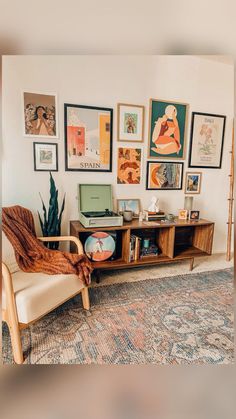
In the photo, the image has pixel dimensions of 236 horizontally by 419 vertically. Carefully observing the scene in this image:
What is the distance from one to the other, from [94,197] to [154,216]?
582 millimetres

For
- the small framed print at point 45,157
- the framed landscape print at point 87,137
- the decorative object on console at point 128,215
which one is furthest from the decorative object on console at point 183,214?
the small framed print at point 45,157

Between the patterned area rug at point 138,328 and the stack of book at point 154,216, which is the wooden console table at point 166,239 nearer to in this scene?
the stack of book at point 154,216

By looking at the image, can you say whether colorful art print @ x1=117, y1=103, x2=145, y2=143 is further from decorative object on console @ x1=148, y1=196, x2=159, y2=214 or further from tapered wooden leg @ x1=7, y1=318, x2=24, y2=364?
tapered wooden leg @ x1=7, y1=318, x2=24, y2=364

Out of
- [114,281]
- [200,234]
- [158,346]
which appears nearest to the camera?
[158,346]

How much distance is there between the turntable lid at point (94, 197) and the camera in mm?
1968

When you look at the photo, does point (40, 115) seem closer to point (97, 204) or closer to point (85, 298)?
point (97, 204)

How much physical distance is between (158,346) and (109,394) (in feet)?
2.82

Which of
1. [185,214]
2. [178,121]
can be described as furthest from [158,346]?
[178,121]

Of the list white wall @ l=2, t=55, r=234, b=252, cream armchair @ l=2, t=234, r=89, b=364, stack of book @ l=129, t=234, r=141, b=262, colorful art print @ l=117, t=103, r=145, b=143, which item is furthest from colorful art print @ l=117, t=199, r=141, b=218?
cream armchair @ l=2, t=234, r=89, b=364

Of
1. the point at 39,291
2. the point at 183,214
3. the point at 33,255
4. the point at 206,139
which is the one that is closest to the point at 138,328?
the point at 39,291

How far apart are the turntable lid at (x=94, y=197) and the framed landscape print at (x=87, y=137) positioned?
157 mm

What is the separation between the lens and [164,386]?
462mm

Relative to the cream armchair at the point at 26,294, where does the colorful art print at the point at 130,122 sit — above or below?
above
